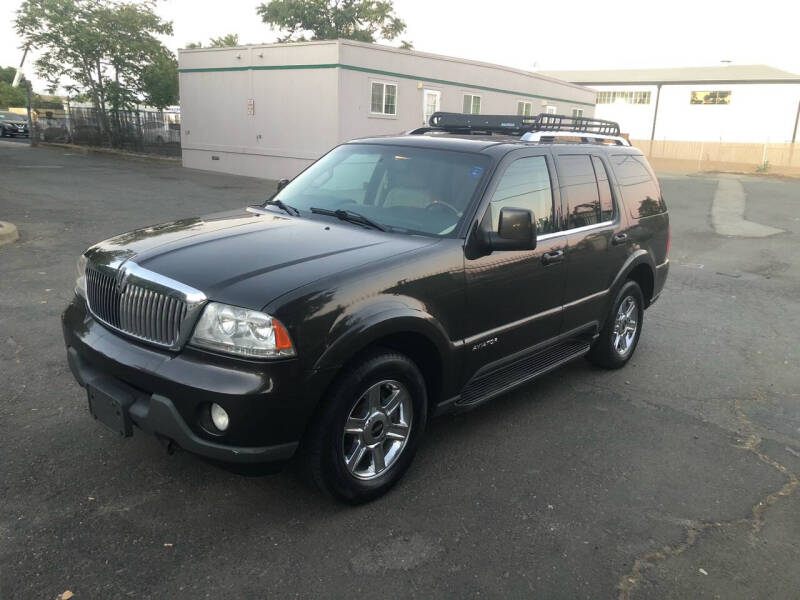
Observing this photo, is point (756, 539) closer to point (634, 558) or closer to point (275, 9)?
point (634, 558)

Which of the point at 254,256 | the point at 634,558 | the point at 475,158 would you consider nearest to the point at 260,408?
the point at 254,256

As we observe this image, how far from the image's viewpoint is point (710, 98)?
4478 centimetres

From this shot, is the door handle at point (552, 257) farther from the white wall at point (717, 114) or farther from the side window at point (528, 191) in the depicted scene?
the white wall at point (717, 114)

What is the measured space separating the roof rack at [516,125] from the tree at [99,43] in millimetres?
26456

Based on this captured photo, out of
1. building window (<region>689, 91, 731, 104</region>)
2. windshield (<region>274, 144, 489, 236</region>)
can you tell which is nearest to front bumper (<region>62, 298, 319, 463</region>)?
windshield (<region>274, 144, 489, 236</region>)

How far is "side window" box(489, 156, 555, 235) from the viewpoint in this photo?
398 centimetres

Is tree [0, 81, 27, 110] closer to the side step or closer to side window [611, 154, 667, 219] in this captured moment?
side window [611, 154, 667, 219]

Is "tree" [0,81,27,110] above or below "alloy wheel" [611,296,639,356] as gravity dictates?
above

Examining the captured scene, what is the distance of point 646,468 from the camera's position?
3.90 m

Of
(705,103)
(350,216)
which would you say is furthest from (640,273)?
(705,103)

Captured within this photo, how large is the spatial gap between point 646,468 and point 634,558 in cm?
96

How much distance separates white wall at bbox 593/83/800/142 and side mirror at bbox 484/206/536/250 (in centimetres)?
4565

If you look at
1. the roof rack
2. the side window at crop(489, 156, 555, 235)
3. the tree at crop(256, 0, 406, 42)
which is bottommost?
the side window at crop(489, 156, 555, 235)

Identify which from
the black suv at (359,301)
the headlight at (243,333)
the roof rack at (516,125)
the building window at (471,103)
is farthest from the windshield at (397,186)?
the building window at (471,103)
